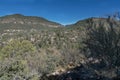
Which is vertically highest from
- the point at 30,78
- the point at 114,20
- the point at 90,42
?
the point at 114,20

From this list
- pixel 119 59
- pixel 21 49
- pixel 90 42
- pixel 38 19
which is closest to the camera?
pixel 119 59

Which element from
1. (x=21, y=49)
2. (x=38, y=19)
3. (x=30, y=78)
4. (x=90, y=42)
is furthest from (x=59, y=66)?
(x=38, y=19)

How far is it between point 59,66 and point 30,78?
47.4ft

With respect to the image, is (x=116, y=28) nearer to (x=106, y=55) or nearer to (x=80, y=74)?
(x=106, y=55)

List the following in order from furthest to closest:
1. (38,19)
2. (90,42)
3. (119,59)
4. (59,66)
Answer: (38,19) < (59,66) < (90,42) < (119,59)

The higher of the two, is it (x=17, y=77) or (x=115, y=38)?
(x=115, y=38)

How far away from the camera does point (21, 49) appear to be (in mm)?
32969

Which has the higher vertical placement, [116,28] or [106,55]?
[116,28]

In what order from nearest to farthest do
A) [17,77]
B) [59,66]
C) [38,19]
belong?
[17,77] < [59,66] < [38,19]

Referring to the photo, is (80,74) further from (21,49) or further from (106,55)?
(21,49)

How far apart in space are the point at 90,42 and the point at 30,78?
14.6 feet

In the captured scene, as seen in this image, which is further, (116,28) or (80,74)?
(80,74)

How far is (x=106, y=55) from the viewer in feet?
49.2

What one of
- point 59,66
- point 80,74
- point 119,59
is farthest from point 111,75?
point 59,66
